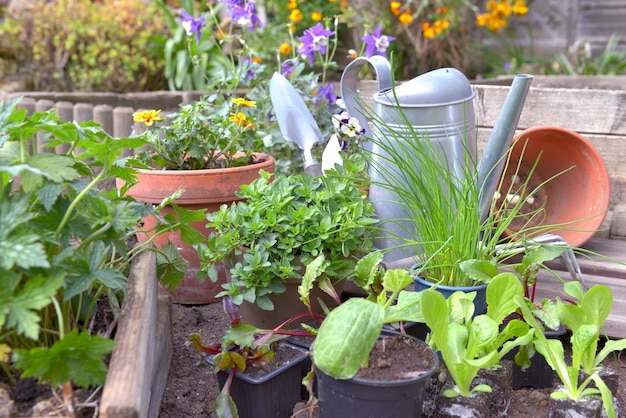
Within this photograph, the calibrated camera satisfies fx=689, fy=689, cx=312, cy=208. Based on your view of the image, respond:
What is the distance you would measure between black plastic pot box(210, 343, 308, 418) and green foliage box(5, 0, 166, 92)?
347 centimetres

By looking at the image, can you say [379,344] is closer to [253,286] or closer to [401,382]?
[401,382]

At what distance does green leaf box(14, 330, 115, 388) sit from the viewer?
37.6 inches

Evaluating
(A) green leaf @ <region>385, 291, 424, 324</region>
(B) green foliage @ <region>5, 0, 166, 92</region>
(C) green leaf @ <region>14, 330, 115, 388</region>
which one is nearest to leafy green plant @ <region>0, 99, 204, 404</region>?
(C) green leaf @ <region>14, 330, 115, 388</region>

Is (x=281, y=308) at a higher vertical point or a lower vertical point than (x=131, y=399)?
lower

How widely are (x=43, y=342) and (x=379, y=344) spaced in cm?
58

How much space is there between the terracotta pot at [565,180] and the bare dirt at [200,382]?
0.50 meters

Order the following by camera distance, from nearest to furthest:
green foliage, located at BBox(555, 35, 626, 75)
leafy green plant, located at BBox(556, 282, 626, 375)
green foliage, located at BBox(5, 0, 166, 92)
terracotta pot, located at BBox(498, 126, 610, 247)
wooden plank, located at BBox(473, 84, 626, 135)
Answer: leafy green plant, located at BBox(556, 282, 626, 375) < terracotta pot, located at BBox(498, 126, 610, 247) < wooden plank, located at BBox(473, 84, 626, 135) < green foliage, located at BBox(555, 35, 626, 75) < green foliage, located at BBox(5, 0, 166, 92)

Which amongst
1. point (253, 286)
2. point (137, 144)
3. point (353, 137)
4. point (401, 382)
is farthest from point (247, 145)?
point (401, 382)

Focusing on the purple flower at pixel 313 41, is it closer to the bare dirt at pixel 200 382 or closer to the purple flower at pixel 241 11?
the purple flower at pixel 241 11

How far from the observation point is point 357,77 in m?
1.85

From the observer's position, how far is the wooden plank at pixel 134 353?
90 cm

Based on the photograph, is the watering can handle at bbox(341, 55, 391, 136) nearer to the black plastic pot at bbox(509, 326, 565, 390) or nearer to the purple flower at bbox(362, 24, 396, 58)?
the purple flower at bbox(362, 24, 396, 58)

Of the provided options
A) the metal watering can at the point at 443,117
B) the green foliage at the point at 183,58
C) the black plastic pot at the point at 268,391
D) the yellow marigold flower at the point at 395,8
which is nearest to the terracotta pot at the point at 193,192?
the metal watering can at the point at 443,117

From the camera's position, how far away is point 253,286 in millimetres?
1473
